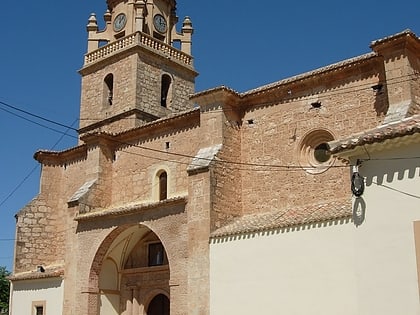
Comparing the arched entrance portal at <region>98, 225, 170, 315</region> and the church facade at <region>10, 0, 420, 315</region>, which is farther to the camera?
the arched entrance portal at <region>98, 225, 170, 315</region>

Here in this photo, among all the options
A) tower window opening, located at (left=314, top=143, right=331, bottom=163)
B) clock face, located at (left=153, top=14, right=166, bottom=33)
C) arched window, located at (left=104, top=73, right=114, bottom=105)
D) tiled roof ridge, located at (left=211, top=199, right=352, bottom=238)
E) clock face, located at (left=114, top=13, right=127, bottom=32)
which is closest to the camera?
tiled roof ridge, located at (left=211, top=199, right=352, bottom=238)

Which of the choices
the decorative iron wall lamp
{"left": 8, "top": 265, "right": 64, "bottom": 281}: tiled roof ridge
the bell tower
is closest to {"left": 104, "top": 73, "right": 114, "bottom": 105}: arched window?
the bell tower

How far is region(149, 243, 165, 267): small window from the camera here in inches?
737

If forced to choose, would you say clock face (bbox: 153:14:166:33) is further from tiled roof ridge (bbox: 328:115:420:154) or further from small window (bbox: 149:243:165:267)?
tiled roof ridge (bbox: 328:115:420:154)

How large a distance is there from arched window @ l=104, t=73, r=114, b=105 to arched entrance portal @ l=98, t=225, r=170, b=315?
6968mm

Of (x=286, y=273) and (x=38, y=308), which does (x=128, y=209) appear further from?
(x=286, y=273)

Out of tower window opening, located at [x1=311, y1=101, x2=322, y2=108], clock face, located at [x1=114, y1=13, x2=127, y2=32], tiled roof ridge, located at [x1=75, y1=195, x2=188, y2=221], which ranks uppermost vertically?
clock face, located at [x1=114, y1=13, x2=127, y2=32]

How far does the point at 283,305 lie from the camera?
1285 cm

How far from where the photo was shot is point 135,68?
23.1 m

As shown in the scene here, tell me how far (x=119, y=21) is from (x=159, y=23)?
1.63 metres

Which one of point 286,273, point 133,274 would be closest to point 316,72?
point 286,273

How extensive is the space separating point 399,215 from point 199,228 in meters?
6.75

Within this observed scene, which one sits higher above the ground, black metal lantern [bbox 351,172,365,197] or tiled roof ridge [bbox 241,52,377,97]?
tiled roof ridge [bbox 241,52,377,97]

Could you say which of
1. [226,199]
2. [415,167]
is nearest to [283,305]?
[226,199]
